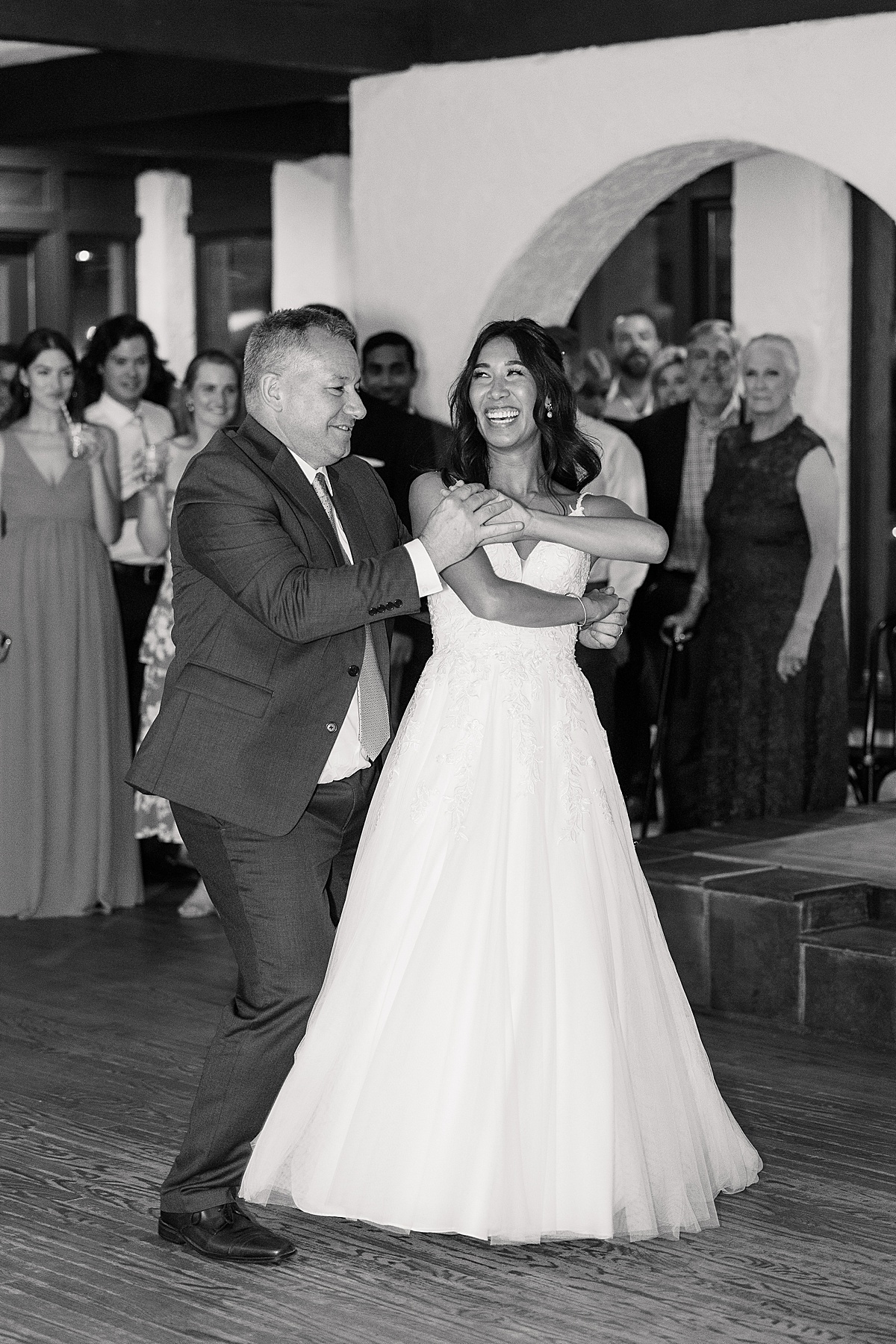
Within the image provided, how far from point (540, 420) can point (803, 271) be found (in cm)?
548

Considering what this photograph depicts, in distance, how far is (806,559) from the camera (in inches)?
243

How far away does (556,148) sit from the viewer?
236 inches

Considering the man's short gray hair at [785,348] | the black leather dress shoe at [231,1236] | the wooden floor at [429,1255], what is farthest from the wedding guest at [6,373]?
the black leather dress shoe at [231,1236]

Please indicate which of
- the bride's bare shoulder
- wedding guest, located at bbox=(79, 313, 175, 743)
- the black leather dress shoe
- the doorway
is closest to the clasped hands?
the bride's bare shoulder

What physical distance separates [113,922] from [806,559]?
93.0 inches

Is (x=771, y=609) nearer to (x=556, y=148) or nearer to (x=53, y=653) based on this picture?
(x=556, y=148)

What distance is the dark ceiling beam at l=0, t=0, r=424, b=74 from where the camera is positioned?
569cm

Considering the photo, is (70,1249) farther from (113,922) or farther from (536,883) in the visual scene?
(113,922)

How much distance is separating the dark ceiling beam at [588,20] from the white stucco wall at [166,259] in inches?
195

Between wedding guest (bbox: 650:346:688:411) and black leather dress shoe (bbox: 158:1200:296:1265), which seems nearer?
black leather dress shoe (bbox: 158:1200:296:1265)

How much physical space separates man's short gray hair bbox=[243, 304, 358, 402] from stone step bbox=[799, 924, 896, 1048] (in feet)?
6.94

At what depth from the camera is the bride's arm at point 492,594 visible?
3.45 metres

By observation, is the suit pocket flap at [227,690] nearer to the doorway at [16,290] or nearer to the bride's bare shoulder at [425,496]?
the bride's bare shoulder at [425,496]

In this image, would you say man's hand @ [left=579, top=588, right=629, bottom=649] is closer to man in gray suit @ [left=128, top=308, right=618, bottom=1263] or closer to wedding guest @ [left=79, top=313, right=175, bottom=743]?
man in gray suit @ [left=128, top=308, right=618, bottom=1263]
